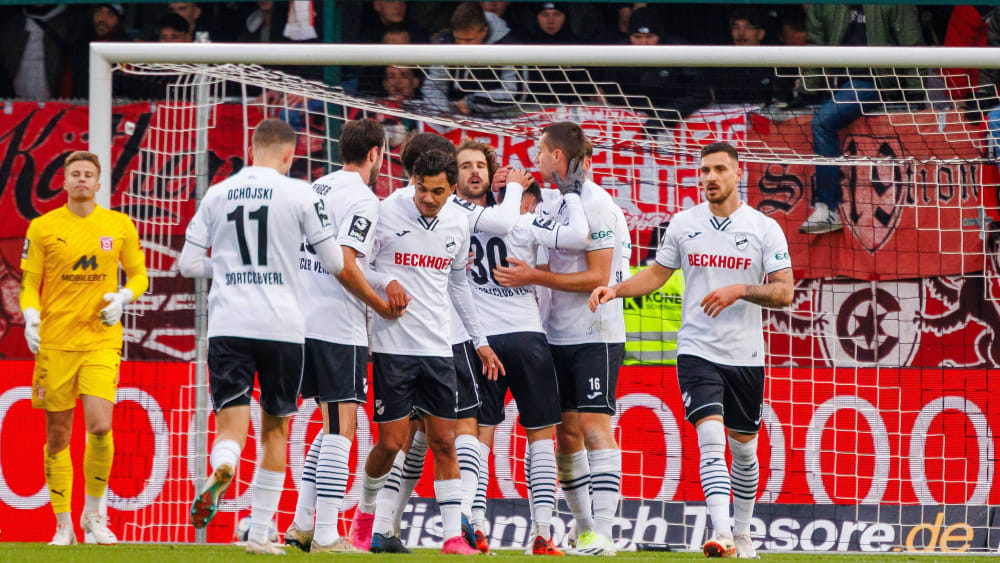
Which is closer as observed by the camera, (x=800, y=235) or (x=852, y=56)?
(x=852, y=56)

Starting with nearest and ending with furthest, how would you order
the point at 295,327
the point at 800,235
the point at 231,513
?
1. the point at 295,327
2. the point at 231,513
3. the point at 800,235

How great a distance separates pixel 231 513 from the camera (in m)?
8.73

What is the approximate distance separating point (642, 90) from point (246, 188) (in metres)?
6.61

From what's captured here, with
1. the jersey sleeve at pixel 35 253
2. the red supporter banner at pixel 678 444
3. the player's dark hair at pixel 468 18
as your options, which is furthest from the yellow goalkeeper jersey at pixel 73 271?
the player's dark hair at pixel 468 18

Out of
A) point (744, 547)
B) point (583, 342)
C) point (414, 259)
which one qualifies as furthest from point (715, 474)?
point (414, 259)

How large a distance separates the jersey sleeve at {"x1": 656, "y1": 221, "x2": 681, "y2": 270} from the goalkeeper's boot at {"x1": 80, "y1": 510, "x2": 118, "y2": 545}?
11.8 ft

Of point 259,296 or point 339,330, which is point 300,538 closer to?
point 339,330

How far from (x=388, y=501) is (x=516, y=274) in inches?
55.9

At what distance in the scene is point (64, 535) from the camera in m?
7.21

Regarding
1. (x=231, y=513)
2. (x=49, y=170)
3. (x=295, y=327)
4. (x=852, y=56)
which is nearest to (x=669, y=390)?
(x=852, y=56)

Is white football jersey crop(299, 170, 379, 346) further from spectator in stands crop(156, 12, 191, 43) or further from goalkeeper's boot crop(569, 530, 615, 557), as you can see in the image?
spectator in stands crop(156, 12, 191, 43)

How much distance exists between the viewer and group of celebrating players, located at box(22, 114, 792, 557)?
18.8 feet

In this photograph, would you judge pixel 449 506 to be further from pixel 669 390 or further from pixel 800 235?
pixel 800 235

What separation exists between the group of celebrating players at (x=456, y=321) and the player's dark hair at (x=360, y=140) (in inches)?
0.4
